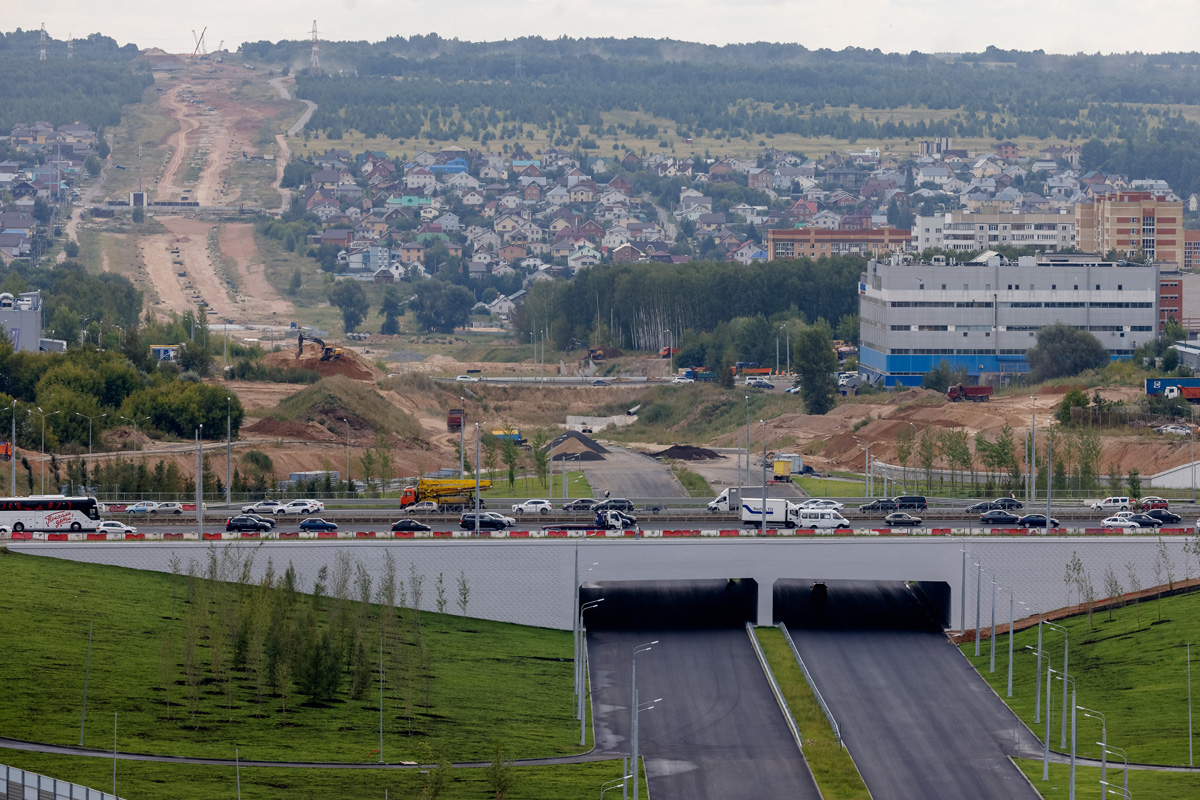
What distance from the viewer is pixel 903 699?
2579 inches

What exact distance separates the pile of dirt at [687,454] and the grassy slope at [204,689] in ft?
150

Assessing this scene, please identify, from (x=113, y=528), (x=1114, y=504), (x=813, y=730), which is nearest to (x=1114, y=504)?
(x=1114, y=504)

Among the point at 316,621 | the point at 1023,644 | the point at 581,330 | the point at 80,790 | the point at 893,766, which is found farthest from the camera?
the point at 581,330

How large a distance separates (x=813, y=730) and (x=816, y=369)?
78.2 meters

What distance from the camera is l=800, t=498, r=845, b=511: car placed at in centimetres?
8415

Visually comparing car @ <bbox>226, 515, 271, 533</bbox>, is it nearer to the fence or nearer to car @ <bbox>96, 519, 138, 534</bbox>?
car @ <bbox>96, 519, 138, 534</bbox>

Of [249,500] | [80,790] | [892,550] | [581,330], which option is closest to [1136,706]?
[892,550]

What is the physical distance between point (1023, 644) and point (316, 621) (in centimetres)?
3060

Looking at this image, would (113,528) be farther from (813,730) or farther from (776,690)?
(813,730)

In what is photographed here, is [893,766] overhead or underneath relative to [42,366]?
→ underneath

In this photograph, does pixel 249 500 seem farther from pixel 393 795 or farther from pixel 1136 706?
pixel 1136 706

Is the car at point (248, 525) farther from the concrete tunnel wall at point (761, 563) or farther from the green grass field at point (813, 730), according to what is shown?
the green grass field at point (813, 730)

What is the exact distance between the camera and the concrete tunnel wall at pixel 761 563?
74938 mm

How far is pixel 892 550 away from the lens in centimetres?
7538
